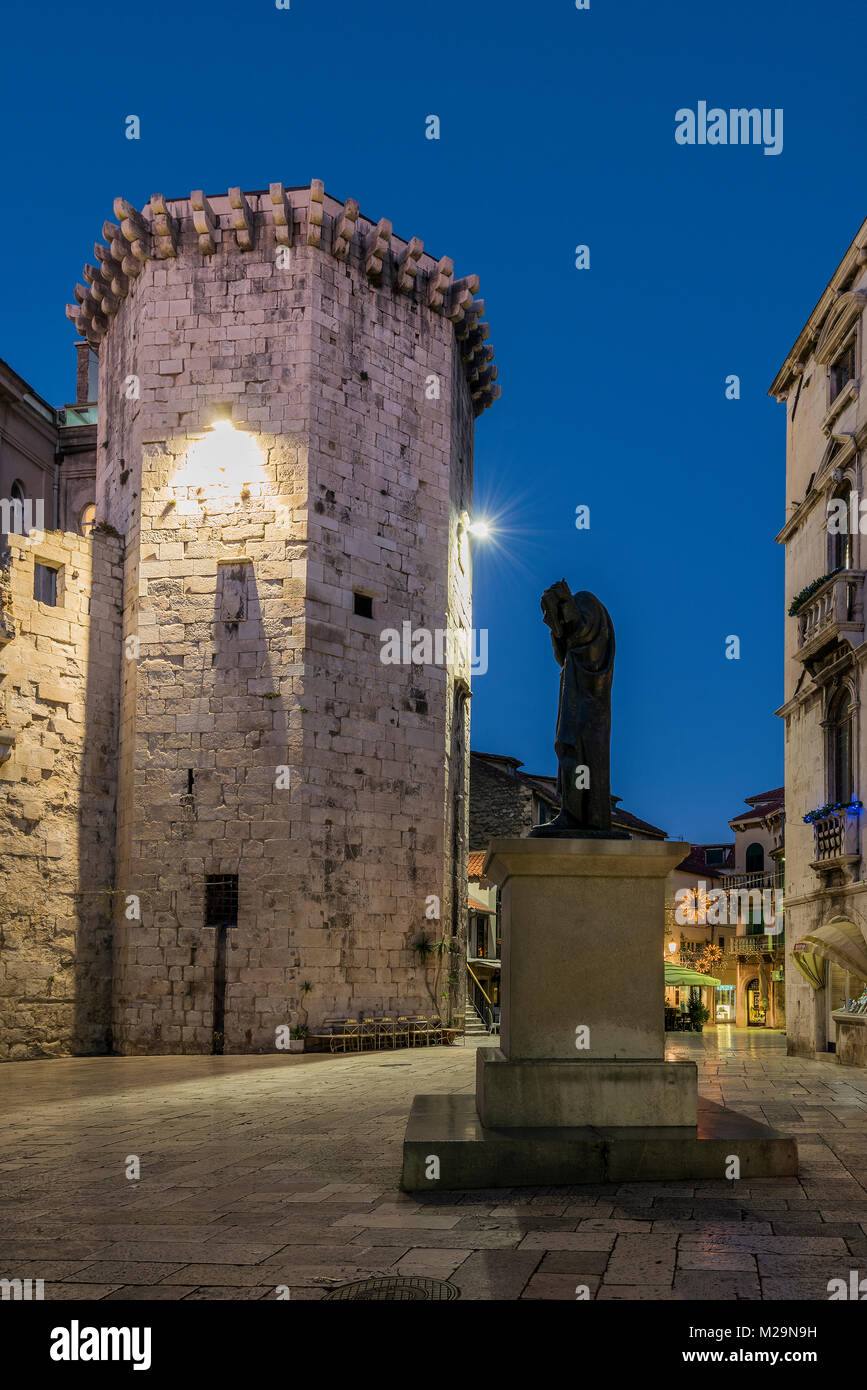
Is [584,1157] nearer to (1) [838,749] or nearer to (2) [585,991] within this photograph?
(2) [585,991]

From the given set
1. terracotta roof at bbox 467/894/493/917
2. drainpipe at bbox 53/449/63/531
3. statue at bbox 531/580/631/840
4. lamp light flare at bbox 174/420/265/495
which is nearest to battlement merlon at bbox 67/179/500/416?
lamp light flare at bbox 174/420/265/495

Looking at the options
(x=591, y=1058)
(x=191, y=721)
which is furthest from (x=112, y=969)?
(x=591, y=1058)

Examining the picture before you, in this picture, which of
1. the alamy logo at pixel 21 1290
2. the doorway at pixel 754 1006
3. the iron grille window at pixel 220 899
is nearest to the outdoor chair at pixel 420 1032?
the iron grille window at pixel 220 899

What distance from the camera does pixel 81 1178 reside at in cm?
733

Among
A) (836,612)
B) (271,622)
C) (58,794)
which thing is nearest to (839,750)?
(836,612)

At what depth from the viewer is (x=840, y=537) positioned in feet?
72.1

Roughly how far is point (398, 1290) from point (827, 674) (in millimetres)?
18457

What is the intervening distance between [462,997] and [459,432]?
11679 millimetres

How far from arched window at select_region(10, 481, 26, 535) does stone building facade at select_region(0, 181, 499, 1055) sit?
241 inches

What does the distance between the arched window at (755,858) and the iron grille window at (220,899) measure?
136 feet

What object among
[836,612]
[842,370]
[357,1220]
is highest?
[842,370]
